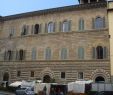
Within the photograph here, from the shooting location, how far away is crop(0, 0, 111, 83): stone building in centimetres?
3106

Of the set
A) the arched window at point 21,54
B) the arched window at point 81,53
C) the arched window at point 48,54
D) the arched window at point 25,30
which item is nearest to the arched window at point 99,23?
the arched window at point 81,53

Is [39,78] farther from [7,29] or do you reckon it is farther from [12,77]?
[7,29]

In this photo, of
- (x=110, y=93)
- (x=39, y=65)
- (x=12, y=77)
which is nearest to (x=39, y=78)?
(x=39, y=65)

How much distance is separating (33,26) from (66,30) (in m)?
5.18

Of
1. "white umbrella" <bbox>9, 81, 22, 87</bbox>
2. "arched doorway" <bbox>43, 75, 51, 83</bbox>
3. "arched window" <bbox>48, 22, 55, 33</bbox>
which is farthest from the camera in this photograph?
"arched window" <bbox>48, 22, 55, 33</bbox>

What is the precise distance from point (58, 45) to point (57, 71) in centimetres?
333

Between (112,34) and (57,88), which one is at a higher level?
(112,34)

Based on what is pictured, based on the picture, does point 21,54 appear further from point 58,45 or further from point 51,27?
point 58,45

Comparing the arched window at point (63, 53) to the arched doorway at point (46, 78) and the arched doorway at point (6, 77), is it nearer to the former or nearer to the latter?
the arched doorway at point (46, 78)

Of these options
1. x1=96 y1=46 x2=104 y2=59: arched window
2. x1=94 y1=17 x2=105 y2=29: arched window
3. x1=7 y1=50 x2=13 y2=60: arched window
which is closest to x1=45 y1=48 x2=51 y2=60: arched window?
x1=7 y1=50 x2=13 y2=60: arched window

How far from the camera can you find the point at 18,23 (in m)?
37.9

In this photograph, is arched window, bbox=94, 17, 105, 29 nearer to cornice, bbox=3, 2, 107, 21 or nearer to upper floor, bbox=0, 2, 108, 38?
upper floor, bbox=0, 2, 108, 38

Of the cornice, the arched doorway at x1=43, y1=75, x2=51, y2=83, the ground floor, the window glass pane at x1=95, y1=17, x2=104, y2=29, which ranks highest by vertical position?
the cornice

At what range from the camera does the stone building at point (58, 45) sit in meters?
31.1
